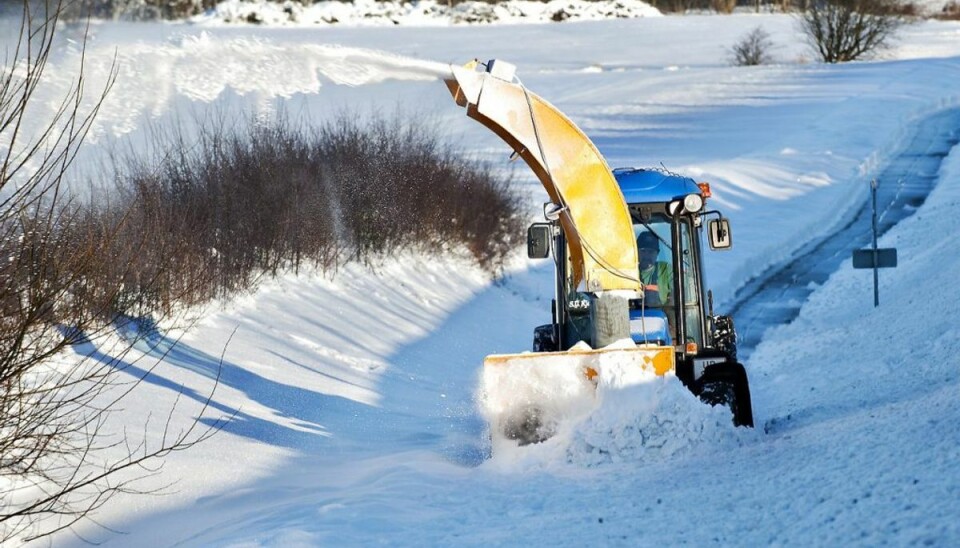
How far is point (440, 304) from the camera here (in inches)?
778

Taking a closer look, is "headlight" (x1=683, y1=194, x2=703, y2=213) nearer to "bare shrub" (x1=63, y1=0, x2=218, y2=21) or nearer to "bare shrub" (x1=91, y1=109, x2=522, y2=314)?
"bare shrub" (x1=63, y1=0, x2=218, y2=21)

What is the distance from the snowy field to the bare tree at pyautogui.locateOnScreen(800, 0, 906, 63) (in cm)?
3991

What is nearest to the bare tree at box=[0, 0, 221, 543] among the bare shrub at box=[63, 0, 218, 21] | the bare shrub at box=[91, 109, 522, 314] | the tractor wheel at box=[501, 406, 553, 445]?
the bare shrub at box=[63, 0, 218, 21]

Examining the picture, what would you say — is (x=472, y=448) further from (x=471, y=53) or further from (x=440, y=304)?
(x=471, y=53)

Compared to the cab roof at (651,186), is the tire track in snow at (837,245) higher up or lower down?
lower down

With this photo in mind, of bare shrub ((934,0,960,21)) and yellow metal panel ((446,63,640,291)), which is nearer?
yellow metal panel ((446,63,640,291))

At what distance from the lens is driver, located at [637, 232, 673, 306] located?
10.6m

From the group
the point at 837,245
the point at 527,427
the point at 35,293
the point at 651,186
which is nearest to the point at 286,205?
the point at 651,186

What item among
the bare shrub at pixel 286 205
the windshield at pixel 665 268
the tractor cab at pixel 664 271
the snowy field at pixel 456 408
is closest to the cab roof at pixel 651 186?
the tractor cab at pixel 664 271

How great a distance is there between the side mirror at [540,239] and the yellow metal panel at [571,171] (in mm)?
→ 673

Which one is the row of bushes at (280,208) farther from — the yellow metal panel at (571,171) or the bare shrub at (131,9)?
the yellow metal panel at (571,171)

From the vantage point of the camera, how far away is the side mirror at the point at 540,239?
10156mm

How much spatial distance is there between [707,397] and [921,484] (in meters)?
2.72

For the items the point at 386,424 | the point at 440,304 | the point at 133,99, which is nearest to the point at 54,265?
the point at 386,424
